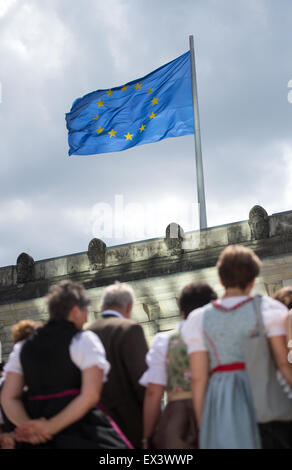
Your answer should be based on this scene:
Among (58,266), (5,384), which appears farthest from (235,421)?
(58,266)

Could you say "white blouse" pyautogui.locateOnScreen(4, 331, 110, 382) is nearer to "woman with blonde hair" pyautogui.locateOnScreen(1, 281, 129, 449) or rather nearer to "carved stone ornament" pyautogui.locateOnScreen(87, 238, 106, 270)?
"woman with blonde hair" pyautogui.locateOnScreen(1, 281, 129, 449)

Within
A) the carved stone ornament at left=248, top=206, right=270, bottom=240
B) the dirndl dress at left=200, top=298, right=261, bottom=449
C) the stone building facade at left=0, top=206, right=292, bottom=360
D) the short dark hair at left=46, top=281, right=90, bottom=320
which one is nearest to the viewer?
the dirndl dress at left=200, top=298, right=261, bottom=449

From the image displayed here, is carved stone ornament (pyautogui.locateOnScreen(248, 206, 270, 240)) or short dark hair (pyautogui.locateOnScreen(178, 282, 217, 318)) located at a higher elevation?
carved stone ornament (pyautogui.locateOnScreen(248, 206, 270, 240))

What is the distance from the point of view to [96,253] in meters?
15.7

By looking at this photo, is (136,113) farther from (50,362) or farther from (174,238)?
(50,362)

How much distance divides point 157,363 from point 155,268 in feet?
33.8

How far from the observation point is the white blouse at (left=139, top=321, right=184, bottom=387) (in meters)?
4.62

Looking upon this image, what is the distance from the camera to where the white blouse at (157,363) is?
462 centimetres

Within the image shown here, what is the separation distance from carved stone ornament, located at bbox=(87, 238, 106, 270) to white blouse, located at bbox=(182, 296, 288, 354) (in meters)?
11.5

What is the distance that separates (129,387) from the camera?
5070mm

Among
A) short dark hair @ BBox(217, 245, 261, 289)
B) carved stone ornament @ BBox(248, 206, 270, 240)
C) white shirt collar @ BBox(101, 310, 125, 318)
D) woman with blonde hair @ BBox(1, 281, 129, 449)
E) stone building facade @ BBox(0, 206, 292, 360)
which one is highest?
carved stone ornament @ BBox(248, 206, 270, 240)

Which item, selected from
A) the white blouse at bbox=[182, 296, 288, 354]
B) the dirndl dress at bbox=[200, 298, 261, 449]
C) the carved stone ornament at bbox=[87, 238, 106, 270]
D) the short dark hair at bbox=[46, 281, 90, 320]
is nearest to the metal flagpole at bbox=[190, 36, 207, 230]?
the carved stone ornament at bbox=[87, 238, 106, 270]

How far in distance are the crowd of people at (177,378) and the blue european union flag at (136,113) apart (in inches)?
435

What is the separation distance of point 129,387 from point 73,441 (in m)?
0.98
